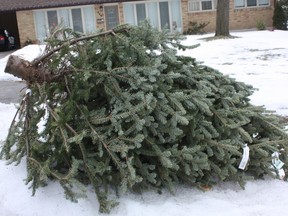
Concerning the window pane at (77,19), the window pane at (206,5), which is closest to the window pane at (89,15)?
the window pane at (77,19)

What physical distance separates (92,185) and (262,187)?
1.75 metres

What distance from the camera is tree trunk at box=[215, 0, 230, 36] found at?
22125mm

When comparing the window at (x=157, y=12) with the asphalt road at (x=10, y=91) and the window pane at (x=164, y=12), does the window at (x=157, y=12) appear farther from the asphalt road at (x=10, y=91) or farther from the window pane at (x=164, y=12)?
the asphalt road at (x=10, y=91)

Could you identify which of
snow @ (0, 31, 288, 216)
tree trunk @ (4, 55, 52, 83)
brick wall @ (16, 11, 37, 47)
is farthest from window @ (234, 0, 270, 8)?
tree trunk @ (4, 55, 52, 83)

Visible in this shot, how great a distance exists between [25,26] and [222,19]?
12913 millimetres

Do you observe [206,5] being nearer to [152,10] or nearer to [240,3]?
[240,3]

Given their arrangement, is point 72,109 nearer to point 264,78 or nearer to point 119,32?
point 119,32

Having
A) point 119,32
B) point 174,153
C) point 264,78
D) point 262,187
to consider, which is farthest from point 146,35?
point 264,78

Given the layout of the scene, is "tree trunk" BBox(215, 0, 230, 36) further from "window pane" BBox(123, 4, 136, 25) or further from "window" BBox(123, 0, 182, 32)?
"window pane" BBox(123, 4, 136, 25)

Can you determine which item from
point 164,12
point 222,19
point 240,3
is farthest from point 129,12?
point 222,19

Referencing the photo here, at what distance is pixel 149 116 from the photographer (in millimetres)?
3820

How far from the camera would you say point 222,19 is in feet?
72.7

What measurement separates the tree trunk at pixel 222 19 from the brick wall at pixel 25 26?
12149 mm

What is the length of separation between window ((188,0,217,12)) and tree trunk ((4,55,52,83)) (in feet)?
84.6
